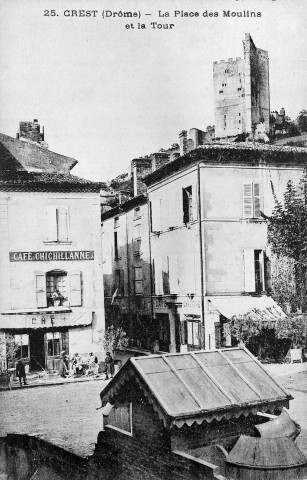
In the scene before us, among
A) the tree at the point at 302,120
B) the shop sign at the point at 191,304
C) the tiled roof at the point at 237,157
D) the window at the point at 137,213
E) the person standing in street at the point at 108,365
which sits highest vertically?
the tree at the point at 302,120

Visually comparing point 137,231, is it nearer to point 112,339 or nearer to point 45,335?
point 112,339

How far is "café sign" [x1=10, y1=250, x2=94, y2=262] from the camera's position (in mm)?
6305

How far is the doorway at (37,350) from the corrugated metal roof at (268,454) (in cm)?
287

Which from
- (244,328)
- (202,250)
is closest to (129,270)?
(202,250)

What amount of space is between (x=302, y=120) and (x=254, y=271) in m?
2.01

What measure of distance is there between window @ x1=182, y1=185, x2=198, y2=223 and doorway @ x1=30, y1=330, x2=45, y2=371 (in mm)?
2400

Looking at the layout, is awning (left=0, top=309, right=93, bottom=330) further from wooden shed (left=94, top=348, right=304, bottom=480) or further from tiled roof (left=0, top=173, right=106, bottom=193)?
wooden shed (left=94, top=348, right=304, bottom=480)

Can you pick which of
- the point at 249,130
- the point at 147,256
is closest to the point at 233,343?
the point at 147,256

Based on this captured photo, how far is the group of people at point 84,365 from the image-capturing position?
21.9 feet

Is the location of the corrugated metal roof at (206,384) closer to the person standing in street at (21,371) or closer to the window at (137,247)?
the person standing in street at (21,371)

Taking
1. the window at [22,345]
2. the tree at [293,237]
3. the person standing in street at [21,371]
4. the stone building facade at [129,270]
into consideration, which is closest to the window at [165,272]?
the stone building facade at [129,270]

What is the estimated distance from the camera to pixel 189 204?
7.16 m

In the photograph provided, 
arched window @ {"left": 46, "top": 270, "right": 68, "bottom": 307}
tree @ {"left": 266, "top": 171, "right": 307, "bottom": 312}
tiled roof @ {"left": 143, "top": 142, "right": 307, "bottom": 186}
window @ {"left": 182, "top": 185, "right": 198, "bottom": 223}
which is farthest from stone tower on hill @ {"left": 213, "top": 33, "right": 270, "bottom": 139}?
arched window @ {"left": 46, "top": 270, "right": 68, "bottom": 307}

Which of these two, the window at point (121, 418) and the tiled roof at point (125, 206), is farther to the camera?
the tiled roof at point (125, 206)
